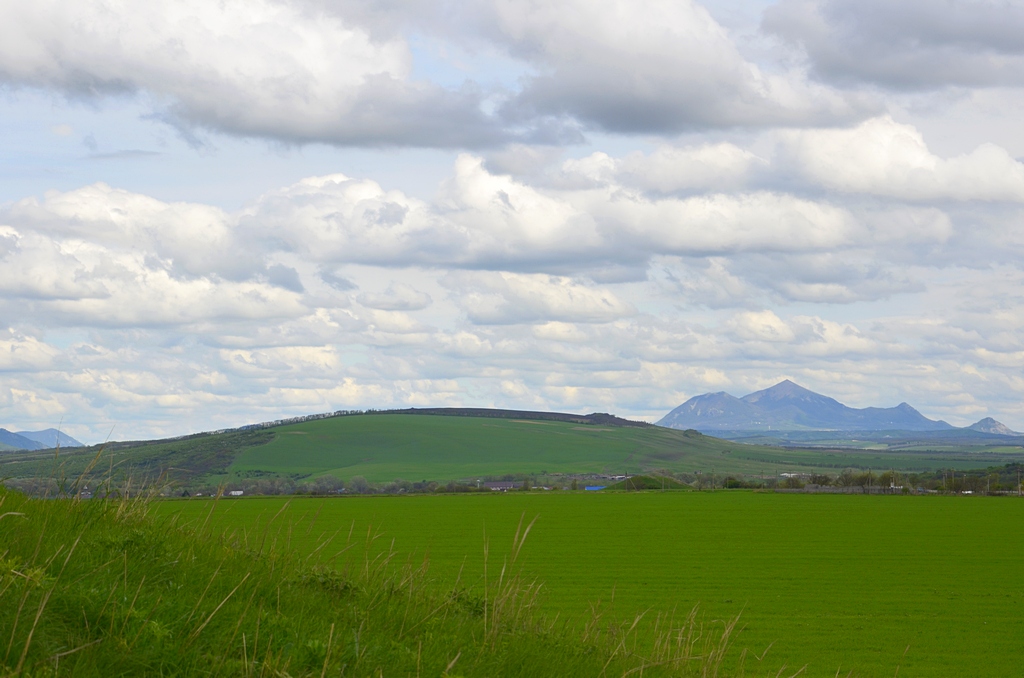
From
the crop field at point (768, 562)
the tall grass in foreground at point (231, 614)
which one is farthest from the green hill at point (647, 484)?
the tall grass in foreground at point (231, 614)

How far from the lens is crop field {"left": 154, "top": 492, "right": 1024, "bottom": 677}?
29125 mm

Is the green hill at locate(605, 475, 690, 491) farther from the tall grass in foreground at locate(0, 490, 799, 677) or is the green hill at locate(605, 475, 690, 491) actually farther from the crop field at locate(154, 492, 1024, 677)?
the tall grass in foreground at locate(0, 490, 799, 677)

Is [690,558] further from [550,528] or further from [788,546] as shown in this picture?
[550,528]

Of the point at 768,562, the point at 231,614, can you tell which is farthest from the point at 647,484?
the point at 231,614

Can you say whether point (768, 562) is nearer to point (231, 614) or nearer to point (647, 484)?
point (231, 614)

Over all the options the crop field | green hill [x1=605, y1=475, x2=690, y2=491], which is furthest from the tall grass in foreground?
green hill [x1=605, y1=475, x2=690, y2=491]

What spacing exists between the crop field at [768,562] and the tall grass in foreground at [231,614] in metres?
0.51

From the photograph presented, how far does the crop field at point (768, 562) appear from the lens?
95.6ft

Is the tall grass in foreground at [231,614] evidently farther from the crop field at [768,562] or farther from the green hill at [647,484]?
the green hill at [647,484]

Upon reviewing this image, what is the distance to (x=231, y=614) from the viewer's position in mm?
6516

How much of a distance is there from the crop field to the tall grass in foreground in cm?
51

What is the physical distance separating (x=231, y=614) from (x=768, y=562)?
63154mm

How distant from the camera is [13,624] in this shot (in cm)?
526

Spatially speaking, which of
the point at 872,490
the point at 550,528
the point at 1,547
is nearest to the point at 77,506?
the point at 1,547
